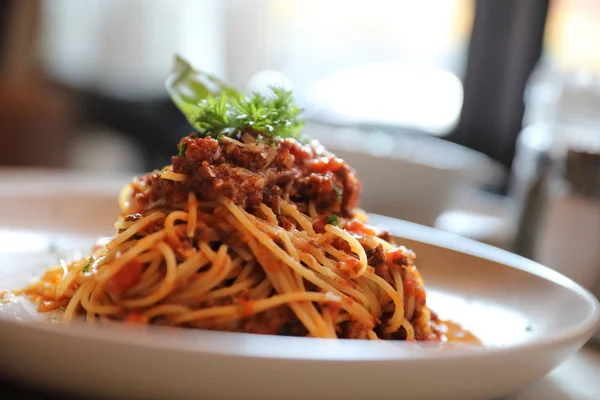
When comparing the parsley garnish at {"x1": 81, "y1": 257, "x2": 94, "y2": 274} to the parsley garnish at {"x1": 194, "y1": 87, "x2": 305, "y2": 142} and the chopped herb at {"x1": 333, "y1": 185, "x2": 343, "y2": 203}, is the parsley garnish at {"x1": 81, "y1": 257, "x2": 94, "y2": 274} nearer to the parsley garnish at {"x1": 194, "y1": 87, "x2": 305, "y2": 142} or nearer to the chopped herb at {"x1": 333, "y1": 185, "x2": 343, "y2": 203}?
the parsley garnish at {"x1": 194, "y1": 87, "x2": 305, "y2": 142}

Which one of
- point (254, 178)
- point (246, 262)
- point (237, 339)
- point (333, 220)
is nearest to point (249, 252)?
point (246, 262)

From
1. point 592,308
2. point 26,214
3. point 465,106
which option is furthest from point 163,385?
point 465,106

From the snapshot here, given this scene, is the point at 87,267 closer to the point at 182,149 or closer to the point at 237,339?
the point at 182,149

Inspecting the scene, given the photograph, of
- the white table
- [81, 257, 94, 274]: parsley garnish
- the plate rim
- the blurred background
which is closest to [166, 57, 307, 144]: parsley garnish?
[81, 257, 94, 274]: parsley garnish

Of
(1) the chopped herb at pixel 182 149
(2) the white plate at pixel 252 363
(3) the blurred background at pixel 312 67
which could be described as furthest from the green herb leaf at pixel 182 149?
(3) the blurred background at pixel 312 67

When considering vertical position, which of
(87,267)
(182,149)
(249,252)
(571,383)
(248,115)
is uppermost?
(248,115)
